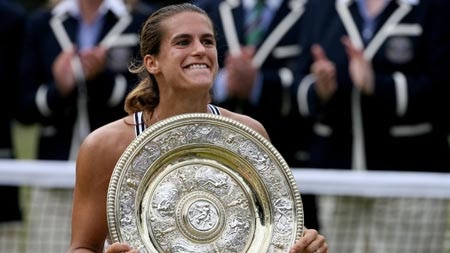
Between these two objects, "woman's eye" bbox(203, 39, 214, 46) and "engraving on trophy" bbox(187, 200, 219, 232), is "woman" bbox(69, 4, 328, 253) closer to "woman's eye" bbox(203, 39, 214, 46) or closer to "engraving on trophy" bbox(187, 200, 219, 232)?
"woman's eye" bbox(203, 39, 214, 46)

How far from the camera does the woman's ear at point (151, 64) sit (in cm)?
606

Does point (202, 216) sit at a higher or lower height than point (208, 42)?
lower

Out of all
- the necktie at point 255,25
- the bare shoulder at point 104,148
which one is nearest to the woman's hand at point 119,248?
the bare shoulder at point 104,148

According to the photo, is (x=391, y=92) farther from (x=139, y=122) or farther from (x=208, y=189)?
(x=208, y=189)

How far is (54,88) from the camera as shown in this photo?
9.61 m

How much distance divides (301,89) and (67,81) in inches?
51.8

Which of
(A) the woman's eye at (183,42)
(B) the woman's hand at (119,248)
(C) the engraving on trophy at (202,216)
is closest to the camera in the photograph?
(B) the woman's hand at (119,248)

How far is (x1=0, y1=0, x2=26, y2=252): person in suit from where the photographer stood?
32.8 ft

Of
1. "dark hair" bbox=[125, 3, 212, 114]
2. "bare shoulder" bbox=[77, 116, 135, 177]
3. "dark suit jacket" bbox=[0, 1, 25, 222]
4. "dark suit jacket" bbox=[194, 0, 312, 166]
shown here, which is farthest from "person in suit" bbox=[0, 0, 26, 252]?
"bare shoulder" bbox=[77, 116, 135, 177]

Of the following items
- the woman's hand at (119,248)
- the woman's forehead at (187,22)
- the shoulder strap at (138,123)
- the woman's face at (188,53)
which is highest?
the woman's forehead at (187,22)

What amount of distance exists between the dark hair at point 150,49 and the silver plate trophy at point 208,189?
361 mm

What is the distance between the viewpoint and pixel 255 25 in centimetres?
954

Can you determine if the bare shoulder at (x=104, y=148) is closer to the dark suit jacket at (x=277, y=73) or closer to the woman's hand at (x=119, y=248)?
the woman's hand at (x=119, y=248)

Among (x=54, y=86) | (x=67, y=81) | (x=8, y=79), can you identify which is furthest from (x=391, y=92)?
(x=8, y=79)
